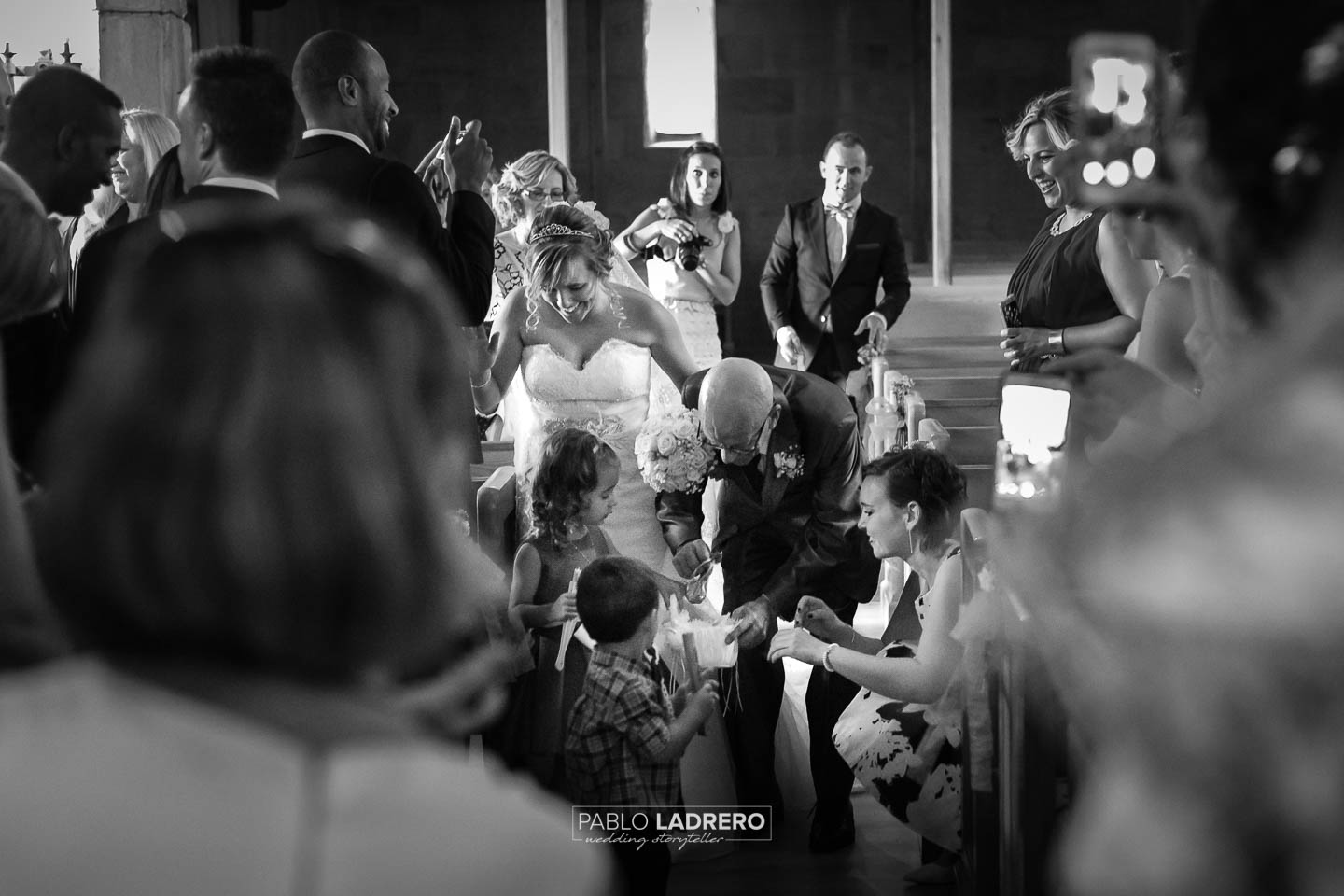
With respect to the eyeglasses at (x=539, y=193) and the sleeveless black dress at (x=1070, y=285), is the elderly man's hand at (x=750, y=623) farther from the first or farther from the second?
the eyeglasses at (x=539, y=193)

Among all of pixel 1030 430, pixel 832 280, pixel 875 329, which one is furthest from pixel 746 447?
pixel 832 280

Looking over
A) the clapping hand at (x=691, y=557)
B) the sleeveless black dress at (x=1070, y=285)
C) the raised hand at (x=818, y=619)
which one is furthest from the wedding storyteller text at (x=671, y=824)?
the sleeveless black dress at (x=1070, y=285)

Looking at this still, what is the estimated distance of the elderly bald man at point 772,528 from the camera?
3994 mm


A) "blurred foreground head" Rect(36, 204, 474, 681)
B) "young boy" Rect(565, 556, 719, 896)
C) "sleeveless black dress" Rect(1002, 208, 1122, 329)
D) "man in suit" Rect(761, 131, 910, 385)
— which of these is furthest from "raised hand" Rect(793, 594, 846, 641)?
"man in suit" Rect(761, 131, 910, 385)

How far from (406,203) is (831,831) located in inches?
72.8

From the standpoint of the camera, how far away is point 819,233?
7.14m

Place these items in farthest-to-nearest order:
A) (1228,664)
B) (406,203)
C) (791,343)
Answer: (791,343) → (406,203) → (1228,664)

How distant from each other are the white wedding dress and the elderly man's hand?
427mm

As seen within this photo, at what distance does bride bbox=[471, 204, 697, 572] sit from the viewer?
14.0 ft

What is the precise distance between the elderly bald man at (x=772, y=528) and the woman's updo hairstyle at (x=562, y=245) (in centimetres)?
46

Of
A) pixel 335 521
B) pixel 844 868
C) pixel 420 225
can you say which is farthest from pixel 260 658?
pixel 844 868

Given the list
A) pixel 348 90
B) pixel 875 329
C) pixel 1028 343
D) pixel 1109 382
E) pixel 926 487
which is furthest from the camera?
pixel 875 329

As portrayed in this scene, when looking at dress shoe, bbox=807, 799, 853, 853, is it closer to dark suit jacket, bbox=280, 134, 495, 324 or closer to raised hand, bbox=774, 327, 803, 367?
dark suit jacket, bbox=280, 134, 495, 324

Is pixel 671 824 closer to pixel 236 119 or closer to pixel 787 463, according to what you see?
pixel 787 463
